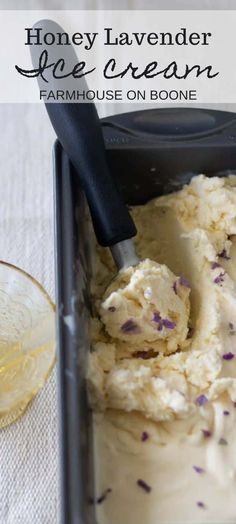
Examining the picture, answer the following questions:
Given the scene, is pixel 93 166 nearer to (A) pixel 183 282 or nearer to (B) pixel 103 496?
(A) pixel 183 282

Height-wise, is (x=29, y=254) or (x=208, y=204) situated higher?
(x=208, y=204)

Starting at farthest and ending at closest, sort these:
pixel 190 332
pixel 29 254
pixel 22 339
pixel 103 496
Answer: pixel 29 254 → pixel 22 339 → pixel 190 332 → pixel 103 496

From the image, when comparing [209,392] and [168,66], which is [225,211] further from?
[168,66]

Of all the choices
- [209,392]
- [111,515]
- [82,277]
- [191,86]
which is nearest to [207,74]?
[191,86]

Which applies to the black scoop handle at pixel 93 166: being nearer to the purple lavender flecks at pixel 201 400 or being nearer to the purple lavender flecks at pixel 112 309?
the purple lavender flecks at pixel 112 309

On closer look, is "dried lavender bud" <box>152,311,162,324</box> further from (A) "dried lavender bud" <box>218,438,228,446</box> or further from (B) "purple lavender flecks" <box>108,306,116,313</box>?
(A) "dried lavender bud" <box>218,438,228,446</box>

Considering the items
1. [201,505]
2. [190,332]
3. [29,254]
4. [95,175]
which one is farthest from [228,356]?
[29,254]

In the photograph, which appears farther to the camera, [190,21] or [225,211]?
[190,21]

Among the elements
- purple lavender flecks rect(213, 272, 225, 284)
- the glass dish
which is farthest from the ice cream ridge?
the glass dish
